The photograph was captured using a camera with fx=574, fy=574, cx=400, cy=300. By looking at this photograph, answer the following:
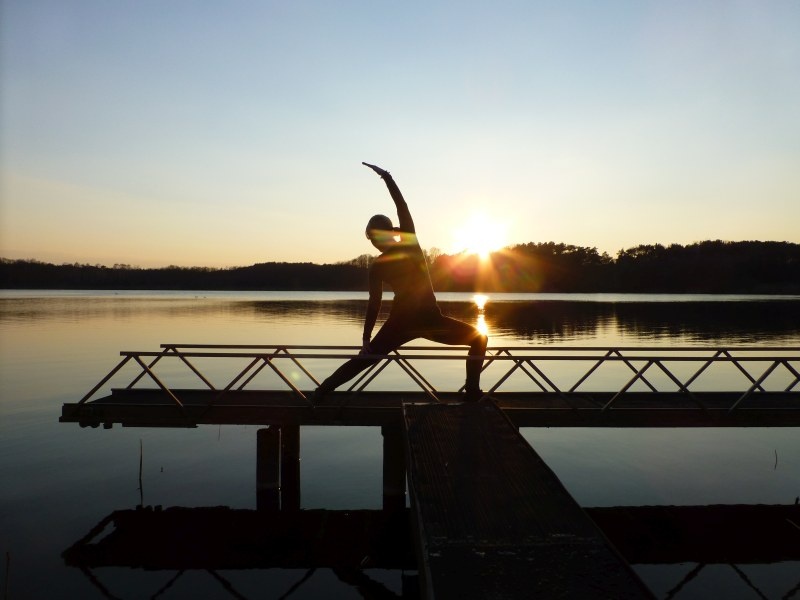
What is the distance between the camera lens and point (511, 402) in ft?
39.2

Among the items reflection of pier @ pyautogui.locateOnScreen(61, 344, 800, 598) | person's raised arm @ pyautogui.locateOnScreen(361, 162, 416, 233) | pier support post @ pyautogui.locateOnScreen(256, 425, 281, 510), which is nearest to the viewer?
reflection of pier @ pyautogui.locateOnScreen(61, 344, 800, 598)

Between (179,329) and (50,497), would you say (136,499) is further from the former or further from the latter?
(179,329)

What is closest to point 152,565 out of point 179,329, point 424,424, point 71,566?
point 71,566

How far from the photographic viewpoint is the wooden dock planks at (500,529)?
482 cm

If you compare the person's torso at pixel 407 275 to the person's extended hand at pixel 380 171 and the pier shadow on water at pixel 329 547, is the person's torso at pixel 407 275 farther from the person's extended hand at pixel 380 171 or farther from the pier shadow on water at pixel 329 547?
the pier shadow on water at pixel 329 547

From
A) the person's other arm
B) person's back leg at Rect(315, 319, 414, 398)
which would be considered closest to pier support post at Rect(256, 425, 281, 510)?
person's back leg at Rect(315, 319, 414, 398)

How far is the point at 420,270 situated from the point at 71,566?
8418 mm

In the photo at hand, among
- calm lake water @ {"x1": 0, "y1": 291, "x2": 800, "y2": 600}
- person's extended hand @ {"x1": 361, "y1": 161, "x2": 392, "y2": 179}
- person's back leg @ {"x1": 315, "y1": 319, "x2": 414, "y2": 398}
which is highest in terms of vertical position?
person's extended hand @ {"x1": 361, "y1": 161, "x2": 392, "y2": 179}

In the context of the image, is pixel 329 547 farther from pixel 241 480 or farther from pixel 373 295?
pixel 241 480

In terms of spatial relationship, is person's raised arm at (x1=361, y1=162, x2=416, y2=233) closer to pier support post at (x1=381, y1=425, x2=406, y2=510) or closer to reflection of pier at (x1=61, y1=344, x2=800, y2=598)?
reflection of pier at (x1=61, y1=344, x2=800, y2=598)

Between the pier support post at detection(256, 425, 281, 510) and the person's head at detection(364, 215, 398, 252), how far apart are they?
238 inches

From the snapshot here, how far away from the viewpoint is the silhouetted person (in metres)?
8.50

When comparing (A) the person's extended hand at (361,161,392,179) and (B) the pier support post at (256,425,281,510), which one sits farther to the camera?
(B) the pier support post at (256,425,281,510)

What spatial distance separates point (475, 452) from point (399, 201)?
12.2 feet
